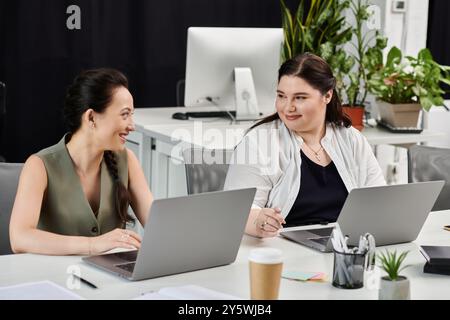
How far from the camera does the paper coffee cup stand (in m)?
1.63

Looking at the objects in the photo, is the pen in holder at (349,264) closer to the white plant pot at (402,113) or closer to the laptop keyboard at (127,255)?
the laptop keyboard at (127,255)

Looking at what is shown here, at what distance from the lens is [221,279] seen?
6.12 feet

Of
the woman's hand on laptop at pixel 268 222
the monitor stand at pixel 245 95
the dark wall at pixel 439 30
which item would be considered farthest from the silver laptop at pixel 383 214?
the dark wall at pixel 439 30

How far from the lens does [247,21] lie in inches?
214

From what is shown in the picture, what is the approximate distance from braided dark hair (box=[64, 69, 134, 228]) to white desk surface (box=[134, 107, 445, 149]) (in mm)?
1125

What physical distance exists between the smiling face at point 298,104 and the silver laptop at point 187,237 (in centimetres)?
83

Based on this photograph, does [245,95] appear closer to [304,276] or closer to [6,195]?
[6,195]

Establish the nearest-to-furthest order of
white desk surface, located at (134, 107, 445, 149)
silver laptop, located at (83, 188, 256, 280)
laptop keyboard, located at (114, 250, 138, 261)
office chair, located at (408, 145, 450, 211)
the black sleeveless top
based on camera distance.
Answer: silver laptop, located at (83, 188, 256, 280) < laptop keyboard, located at (114, 250, 138, 261) < the black sleeveless top < office chair, located at (408, 145, 450, 211) < white desk surface, located at (134, 107, 445, 149)

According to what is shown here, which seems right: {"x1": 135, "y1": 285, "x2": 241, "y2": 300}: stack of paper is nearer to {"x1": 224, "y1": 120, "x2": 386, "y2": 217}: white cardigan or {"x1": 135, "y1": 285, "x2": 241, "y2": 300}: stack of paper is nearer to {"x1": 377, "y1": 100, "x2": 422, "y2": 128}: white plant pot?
{"x1": 224, "y1": 120, "x2": 386, "y2": 217}: white cardigan

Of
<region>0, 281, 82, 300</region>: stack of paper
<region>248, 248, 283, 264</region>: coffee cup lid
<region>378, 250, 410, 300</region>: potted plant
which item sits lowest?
<region>0, 281, 82, 300</region>: stack of paper

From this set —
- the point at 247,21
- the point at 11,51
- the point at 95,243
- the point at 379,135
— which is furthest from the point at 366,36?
the point at 95,243

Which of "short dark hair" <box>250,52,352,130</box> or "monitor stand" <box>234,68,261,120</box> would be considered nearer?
"short dark hair" <box>250,52,352,130</box>

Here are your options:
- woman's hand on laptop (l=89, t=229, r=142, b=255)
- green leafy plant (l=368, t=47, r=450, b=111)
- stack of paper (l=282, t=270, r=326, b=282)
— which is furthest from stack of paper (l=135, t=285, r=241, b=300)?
green leafy plant (l=368, t=47, r=450, b=111)

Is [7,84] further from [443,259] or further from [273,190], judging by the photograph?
[443,259]
